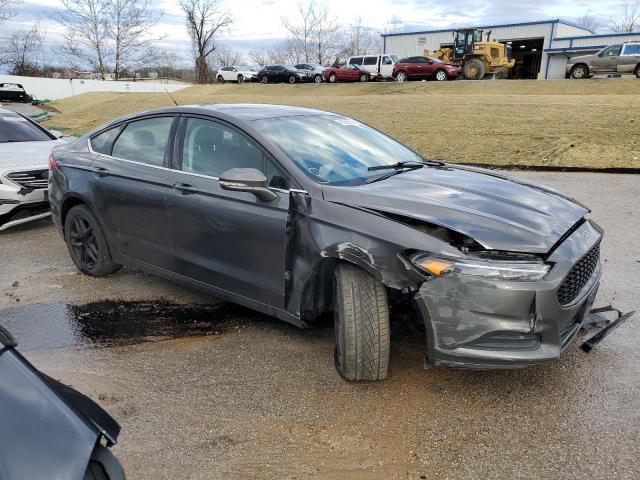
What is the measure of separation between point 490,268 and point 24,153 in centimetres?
693

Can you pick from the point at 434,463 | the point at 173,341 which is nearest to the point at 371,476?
the point at 434,463

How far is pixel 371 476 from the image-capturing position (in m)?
2.61

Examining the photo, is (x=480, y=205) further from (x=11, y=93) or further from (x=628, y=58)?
(x=11, y=93)

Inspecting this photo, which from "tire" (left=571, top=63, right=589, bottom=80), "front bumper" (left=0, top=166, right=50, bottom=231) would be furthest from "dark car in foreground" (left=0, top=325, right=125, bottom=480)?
"tire" (left=571, top=63, right=589, bottom=80)

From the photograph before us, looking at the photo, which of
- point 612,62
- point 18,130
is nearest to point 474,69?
point 612,62

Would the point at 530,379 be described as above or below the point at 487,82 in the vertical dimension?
below

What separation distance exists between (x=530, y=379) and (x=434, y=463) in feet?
3.50

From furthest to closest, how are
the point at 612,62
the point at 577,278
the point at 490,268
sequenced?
the point at 612,62
the point at 577,278
the point at 490,268

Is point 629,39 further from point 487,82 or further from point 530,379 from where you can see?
point 530,379

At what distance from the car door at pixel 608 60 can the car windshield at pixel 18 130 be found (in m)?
27.2

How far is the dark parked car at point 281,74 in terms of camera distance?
1549 inches

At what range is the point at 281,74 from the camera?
3981cm

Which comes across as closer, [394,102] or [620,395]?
[620,395]

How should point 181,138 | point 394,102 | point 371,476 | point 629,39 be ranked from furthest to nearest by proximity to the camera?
point 629,39
point 394,102
point 181,138
point 371,476
